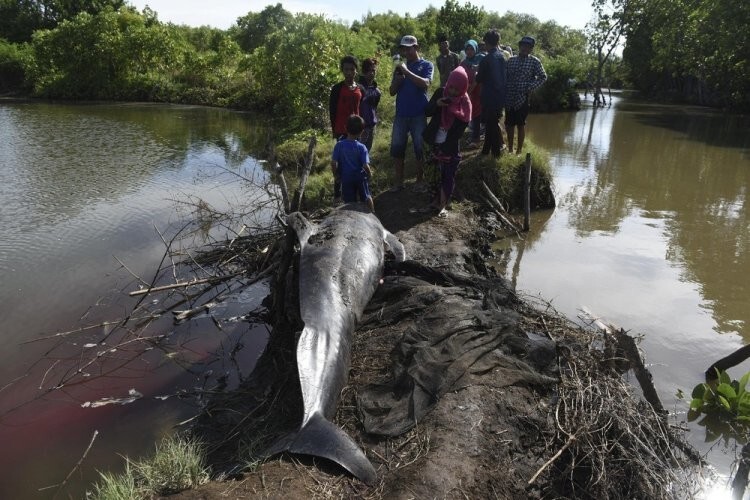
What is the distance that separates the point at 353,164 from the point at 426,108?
1722 mm

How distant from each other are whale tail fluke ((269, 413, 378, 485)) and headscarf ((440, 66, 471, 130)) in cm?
498

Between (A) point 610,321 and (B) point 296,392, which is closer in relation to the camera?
(B) point 296,392

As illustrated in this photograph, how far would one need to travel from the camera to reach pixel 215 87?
29.6m

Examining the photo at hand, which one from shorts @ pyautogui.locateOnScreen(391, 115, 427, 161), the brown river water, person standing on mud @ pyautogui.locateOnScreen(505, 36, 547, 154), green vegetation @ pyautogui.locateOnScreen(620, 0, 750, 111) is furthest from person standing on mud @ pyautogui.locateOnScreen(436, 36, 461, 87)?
green vegetation @ pyautogui.locateOnScreen(620, 0, 750, 111)

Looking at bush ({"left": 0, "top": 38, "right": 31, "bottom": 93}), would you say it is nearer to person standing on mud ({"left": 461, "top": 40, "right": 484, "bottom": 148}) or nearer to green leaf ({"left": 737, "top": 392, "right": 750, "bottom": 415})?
person standing on mud ({"left": 461, "top": 40, "right": 484, "bottom": 148})

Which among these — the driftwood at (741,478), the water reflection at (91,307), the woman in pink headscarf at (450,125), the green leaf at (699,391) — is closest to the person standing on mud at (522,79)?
the woman in pink headscarf at (450,125)

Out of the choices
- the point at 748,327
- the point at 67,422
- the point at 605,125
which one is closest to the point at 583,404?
the point at 748,327

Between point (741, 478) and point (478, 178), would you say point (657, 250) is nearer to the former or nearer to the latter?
point (478, 178)

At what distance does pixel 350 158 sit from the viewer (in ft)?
20.3

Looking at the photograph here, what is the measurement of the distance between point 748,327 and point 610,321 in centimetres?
→ 145

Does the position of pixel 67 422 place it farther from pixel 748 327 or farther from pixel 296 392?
pixel 748 327

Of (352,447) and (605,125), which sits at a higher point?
(605,125)

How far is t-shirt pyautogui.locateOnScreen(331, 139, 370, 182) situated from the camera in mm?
6129

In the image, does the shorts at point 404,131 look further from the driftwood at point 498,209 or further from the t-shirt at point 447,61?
the t-shirt at point 447,61
